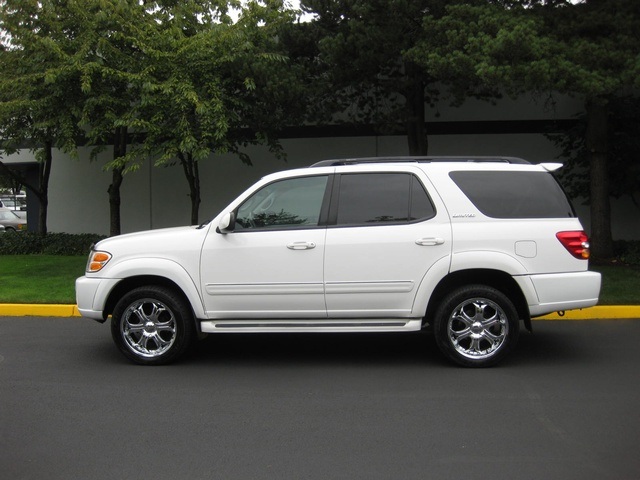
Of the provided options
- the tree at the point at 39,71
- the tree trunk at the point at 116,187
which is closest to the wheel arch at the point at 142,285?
the tree at the point at 39,71

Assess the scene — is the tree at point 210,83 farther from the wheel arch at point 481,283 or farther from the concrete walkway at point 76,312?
the wheel arch at point 481,283

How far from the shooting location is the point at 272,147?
15.0 metres

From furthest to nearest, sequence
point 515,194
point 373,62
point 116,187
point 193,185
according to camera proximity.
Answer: point 116,187 < point 193,185 < point 373,62 < point 515,194

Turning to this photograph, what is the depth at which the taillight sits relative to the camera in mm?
6488

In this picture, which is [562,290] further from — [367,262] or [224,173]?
[224,173]

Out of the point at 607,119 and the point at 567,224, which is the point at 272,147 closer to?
the point at 607,119

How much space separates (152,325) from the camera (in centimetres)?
681

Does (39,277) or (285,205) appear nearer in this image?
(285,205)

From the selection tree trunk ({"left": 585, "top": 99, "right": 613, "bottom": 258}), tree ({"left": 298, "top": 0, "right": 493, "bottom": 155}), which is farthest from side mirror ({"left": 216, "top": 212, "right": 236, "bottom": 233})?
tree trunk ({"left": 585, "top": 99, "right": 613, "bottom": 258})

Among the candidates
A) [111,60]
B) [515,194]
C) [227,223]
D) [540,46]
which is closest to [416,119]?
[540,46]

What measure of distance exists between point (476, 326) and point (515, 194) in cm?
135

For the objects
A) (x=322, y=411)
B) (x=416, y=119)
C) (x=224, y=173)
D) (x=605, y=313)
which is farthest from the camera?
(x=224, y=173)

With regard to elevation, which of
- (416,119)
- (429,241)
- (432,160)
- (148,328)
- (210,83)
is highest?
(210,83)

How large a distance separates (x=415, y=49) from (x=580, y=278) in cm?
590
